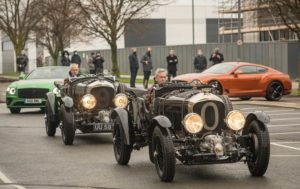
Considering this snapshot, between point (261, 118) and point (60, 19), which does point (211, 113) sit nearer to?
point (261, 118)

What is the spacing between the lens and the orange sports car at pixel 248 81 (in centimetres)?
2630

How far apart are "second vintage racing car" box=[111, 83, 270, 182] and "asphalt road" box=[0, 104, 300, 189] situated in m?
0.29

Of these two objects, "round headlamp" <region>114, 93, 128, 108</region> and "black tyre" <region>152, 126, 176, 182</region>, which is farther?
"round headlamp" <region>114, 93, 128, 108</region>

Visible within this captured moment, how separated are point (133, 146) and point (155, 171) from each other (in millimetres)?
674

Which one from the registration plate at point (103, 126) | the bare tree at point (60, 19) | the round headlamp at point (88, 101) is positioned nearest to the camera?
the registration plate at point (103, 126)

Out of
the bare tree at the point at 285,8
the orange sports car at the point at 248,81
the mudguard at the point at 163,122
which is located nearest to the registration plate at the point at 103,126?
the mudguard at the point at 163,122

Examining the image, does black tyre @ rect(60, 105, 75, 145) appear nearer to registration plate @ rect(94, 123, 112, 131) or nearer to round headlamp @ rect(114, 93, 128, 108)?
registration plate @ rect(94, 123, 112, 131)

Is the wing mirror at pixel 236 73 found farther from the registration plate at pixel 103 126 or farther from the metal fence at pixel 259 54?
the metal fence at pixel 259 54

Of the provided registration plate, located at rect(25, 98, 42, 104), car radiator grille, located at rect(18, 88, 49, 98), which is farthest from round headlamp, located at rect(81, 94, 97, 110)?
registration plate, located at rect(25, 98, 42, 104)

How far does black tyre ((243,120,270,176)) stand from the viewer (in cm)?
962

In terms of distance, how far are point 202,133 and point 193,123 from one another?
0.93ft

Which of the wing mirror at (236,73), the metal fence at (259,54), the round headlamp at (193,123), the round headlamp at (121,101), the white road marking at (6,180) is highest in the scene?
the metal fence at (259,54)

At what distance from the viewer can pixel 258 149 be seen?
9.70 m

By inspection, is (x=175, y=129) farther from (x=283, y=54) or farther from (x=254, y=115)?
(x=283, y=54)
